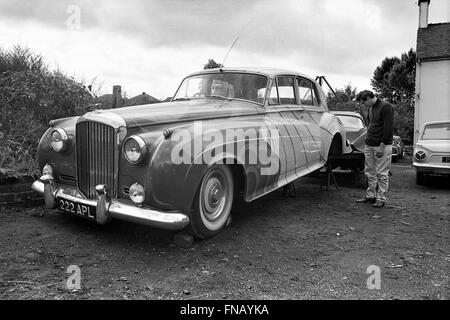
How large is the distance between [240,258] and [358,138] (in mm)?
5218

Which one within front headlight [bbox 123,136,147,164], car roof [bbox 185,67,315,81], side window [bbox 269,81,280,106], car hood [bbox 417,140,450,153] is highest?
car roof [bbox 185,67,315,81]

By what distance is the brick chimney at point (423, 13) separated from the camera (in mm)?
18078

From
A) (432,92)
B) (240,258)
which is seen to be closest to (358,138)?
(240,258)

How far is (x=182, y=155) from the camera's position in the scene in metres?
3.25

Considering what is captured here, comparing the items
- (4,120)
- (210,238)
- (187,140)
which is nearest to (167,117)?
(187,140)

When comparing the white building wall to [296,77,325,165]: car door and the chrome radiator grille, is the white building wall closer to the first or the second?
[296,77,325,165]: car door

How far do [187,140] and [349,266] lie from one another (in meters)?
1.78

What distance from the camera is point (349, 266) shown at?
10.9 ft

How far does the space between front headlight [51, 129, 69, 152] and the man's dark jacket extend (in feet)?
13.4

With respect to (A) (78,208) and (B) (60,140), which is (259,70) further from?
(A) (78,208)

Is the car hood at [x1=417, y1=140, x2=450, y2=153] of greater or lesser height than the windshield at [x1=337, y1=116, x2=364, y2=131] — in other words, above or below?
below

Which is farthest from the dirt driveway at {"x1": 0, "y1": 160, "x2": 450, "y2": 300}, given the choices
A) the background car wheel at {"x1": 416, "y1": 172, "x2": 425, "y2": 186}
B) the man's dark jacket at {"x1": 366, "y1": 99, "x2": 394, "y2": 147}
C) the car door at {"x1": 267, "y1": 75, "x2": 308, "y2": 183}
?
the background car wheel at {"x1": 416, "y1": 172, "x2": 425, "y2": 186}

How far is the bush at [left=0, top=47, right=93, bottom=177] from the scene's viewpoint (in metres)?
5.10
